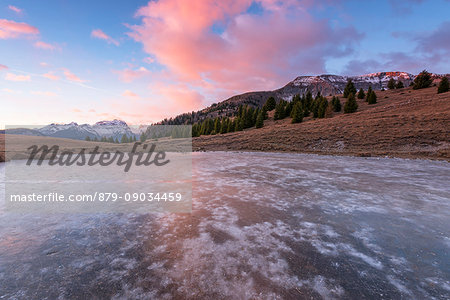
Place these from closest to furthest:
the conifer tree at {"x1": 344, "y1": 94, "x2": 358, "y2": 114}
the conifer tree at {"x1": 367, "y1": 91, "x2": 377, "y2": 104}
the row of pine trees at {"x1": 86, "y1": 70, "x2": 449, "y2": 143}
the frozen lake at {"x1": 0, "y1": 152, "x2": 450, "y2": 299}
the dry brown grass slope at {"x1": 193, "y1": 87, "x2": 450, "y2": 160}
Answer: the frozen lake at {"x1": 0, "y1": 152, "x2": 450, "y2": 299}, the dry brown grass slope at {"x1": 193, "y1": 87, "x2": 450, "y2": 160}, the conifer tree at {"x1": 344, "y1": 94, "x2": 358, "y2": 114}, the row of pine trees at {"x1": 86, "y1": 70, "x2": 449, "y2": 143}, the conifer tree at {"x1": 367, "y1": 91, "x2": 377, "y2": 104}

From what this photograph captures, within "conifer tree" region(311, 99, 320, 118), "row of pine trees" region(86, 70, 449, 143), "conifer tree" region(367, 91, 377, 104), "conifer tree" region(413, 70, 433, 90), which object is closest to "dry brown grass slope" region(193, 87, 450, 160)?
"row of pine trees" region(86, 70, 449, 143)

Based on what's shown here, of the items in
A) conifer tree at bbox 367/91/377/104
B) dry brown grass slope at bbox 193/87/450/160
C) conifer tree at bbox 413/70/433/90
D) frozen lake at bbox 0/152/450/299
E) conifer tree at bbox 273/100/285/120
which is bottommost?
frozen lake at bbox 0/152/450/299

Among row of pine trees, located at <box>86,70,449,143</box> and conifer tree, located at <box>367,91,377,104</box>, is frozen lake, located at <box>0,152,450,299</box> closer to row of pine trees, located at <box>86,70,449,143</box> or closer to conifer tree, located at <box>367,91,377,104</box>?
row of pine trees, located at <box>86,70,449,143</box>

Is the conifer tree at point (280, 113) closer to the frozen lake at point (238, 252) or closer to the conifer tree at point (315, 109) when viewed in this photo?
the conifer tree at point (315, 109)

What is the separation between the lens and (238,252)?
338cm

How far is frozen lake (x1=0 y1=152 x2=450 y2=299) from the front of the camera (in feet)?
8.37

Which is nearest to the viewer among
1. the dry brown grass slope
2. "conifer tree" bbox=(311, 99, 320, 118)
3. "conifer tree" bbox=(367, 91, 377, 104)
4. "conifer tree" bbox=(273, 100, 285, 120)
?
the dry brown grass slope

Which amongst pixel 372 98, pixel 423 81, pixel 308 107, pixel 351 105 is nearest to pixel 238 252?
pixel 351 105

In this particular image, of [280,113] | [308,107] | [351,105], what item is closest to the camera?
[351,105]

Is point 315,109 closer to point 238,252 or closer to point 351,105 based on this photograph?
point 351,105

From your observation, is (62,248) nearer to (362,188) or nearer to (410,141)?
(362,188)

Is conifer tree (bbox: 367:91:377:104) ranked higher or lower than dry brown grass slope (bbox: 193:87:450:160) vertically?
higher

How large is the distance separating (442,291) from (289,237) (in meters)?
2.09

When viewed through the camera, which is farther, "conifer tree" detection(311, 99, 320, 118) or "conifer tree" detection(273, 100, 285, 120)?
"conifer tree" detection(273, 100, 285, 120)
